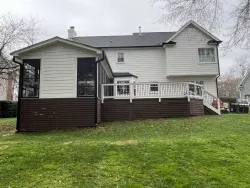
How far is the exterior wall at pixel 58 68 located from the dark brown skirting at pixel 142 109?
8.71 feet

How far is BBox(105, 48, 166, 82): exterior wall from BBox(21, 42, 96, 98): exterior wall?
32.3 feet

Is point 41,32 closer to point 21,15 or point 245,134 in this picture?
point 21,15

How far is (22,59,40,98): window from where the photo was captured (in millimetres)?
11852

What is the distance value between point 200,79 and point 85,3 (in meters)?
13.7

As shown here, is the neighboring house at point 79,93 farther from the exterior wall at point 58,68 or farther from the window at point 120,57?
the window at point 120,57

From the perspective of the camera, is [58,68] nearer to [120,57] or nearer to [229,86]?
[120,57]

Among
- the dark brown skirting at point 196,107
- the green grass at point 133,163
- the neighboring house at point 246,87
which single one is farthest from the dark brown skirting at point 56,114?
the neighboring house at point 246,87

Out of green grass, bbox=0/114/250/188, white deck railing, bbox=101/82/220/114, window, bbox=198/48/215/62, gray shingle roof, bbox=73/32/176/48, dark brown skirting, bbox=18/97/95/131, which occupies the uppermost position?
gray shingle roof, bbox=73/32/176/48

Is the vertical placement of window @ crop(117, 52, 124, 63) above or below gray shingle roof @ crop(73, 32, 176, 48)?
below

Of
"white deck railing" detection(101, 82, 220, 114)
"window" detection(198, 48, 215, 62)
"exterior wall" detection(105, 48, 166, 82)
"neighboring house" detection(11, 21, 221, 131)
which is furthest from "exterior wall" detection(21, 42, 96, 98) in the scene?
"window" detection(198, 48, 215, 62)

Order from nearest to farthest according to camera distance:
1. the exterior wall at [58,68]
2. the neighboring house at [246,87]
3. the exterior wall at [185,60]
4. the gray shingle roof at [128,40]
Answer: the exterior wall at [58,68] < the exterior wall at [185,60] < the gray shingle roof at [128,40] < the neighboring house at [246,87]

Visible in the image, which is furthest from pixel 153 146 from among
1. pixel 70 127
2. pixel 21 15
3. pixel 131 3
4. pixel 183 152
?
pixel 21 15

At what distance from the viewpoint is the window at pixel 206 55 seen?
20391mm

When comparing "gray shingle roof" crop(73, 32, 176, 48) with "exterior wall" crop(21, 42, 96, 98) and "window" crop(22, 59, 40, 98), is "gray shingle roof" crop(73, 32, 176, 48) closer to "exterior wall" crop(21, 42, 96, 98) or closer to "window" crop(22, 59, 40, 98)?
"exterior wall" crop(21, 42, 96, 98)
